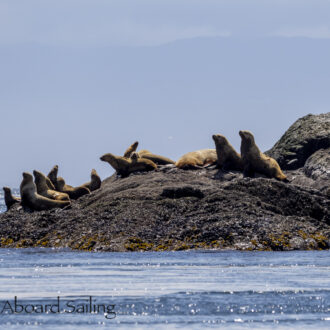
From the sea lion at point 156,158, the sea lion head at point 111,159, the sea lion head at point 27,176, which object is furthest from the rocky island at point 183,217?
the sea lion at point 156,158

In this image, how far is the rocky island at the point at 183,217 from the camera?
84.8 feet

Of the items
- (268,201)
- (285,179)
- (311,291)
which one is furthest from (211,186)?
(311,291)

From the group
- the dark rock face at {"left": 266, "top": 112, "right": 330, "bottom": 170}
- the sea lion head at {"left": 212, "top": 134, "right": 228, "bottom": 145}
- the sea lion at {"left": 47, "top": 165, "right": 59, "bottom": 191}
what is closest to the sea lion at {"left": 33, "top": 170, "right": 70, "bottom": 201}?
the sea lion at {"left": 47, "top": 165, "right": 59, "bottom": 191}

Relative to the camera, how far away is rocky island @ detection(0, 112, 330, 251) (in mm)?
25859

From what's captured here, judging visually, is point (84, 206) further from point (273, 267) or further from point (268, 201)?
point (273, 267)

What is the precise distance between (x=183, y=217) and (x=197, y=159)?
9.25 m

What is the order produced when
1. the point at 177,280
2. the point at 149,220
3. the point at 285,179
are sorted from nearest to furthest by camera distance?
the point at 177,280 → the point at 149,220 → the point at 285,179

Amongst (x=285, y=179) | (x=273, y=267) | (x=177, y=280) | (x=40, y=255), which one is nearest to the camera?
(x=177, y=280)

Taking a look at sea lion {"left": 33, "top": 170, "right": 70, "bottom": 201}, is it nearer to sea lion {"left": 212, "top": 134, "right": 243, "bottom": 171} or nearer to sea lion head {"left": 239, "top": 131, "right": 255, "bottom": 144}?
sea lion {"left": 212, "top": 134, "right": 243, "bottom": 171}

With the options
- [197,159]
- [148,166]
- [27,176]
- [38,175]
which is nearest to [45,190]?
[38,175]

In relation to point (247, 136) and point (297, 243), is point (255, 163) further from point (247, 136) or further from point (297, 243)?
point (297, 243)

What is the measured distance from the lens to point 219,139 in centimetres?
3597

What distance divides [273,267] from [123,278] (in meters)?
4.14

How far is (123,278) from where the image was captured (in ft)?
62.5
